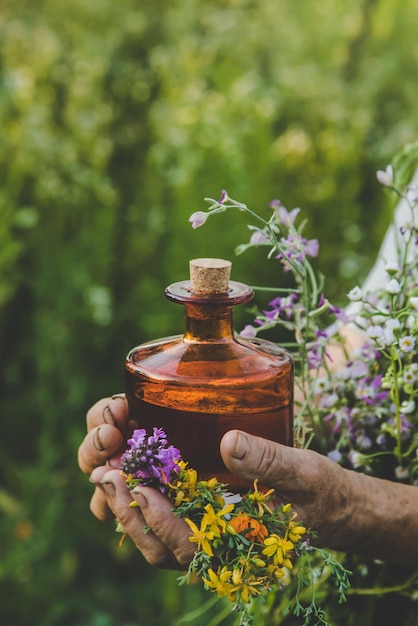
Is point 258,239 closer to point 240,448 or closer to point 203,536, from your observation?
point 240,448

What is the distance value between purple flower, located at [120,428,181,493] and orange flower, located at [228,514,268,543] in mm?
93

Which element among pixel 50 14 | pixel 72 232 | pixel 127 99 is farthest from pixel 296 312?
pixel 50 14

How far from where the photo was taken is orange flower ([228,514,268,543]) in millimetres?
1038

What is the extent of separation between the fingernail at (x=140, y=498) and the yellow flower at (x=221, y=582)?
13 centimetres

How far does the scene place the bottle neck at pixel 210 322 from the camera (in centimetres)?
116

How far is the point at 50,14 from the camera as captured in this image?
7.27 metres

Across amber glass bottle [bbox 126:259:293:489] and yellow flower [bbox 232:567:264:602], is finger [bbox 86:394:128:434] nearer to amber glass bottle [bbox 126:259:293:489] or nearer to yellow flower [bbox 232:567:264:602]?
amber glass bottle [bbox 126:259:293:489]

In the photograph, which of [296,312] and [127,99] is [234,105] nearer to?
[127,99]

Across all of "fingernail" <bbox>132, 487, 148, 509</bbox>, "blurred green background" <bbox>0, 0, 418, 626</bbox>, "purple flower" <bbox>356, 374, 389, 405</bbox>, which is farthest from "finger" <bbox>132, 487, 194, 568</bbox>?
"blurred green background" <bbox>0, 0, 418, 626</bbox>

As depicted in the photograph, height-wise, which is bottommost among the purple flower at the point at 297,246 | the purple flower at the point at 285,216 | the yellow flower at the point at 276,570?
the yellow flower at the point at 276,570

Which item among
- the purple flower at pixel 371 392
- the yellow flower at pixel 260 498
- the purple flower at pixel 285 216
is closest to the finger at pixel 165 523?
the yellow flower at pixel 260 498

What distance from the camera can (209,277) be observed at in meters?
1.14

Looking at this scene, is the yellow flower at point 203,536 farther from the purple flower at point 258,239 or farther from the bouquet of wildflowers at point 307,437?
the purple flower at point 258,239

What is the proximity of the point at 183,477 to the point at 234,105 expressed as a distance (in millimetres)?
3150
